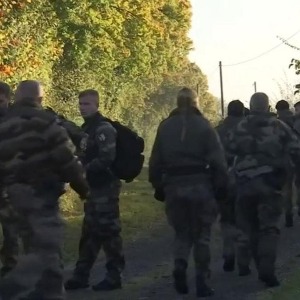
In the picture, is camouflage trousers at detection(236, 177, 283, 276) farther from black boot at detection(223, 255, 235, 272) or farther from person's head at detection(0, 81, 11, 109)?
person's head at detection(0, 81, 11, 109)

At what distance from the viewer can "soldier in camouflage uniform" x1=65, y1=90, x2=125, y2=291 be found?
9852 millimetres

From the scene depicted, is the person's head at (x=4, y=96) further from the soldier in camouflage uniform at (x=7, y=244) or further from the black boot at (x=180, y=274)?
the black boot at (x=180, y=274)

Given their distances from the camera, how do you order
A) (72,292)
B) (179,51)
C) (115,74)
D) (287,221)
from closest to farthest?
(72,292), (287,221), (115,74), (179,51)

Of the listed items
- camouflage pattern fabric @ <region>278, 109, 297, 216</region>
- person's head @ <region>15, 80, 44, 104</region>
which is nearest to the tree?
camouflage pattern fabric @ <region>278, 109, 297, 216</region>

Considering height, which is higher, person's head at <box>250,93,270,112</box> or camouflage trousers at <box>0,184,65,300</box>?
person's head at <box>250,93,270,112</box>

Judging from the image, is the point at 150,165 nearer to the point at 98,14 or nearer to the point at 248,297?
the point at 248,297

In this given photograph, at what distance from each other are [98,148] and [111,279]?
1.52 m

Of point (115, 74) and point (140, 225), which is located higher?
point (115, 74)

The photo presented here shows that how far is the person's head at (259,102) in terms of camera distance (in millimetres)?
10594

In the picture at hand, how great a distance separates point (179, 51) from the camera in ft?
187

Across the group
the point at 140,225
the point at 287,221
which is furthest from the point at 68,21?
the point at 287,221

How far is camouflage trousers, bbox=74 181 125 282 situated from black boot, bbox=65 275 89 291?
2 centimetres

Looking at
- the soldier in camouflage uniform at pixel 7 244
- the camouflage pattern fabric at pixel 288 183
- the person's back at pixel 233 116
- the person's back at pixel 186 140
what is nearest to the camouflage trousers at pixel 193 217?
the person's back at pixel 186 140

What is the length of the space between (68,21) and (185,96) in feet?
79.8
